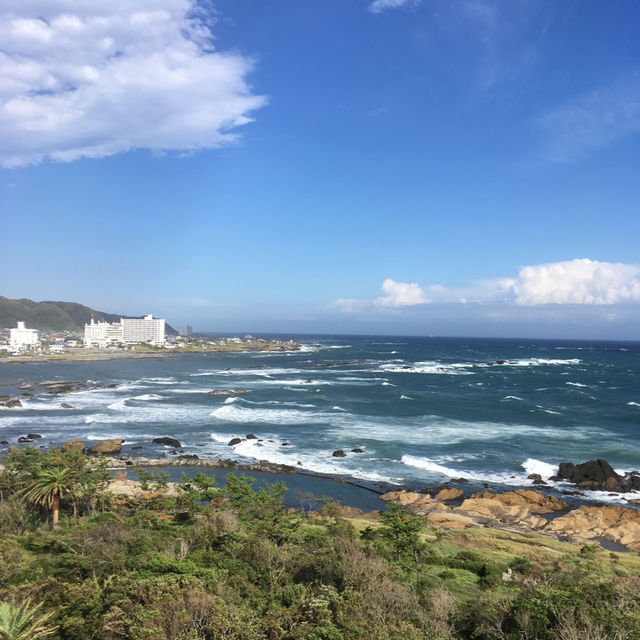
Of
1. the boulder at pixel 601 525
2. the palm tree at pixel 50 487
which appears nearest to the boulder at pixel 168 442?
the palm tree at pixel 50 487

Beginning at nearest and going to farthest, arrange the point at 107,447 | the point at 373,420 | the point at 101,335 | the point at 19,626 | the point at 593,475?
the point at 19,626 → the point at 593,475 → the point at 107,447 → the point at 373,420 → the point at 101,335

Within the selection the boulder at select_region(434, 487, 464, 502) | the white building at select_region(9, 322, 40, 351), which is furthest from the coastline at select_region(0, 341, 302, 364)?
the boulder at select_region(434, 487, 464, 502)

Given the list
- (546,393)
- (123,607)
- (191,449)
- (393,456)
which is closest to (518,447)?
(393,456)

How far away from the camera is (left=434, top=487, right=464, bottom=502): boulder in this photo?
102 feet

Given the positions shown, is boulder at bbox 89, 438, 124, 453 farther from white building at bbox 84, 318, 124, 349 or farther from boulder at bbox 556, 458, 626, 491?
white building at bbox 84, 318, 124, 349

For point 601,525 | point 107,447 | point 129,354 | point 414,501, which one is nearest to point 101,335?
point 129,354

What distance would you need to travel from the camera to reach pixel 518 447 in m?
42.9

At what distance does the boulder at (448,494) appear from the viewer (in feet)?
102

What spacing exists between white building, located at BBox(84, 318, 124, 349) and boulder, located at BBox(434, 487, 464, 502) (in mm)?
150414

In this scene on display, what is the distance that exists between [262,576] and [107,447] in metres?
30.2

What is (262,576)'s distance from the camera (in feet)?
48.2

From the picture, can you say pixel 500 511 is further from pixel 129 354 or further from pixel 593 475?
Answer: pixel 129 354

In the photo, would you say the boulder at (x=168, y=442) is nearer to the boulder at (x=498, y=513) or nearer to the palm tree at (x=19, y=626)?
the boulder at (x=498, y=513)

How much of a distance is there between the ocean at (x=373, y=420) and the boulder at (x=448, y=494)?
2.34 meters
